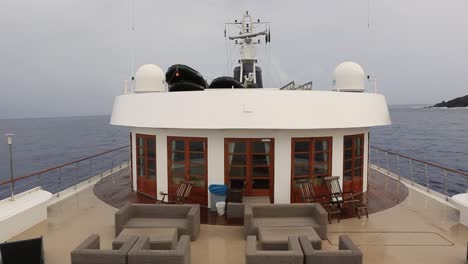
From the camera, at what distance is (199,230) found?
776cm

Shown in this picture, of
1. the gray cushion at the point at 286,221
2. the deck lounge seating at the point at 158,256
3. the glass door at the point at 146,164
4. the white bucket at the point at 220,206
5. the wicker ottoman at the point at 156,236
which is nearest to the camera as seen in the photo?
the deck lounge seating at the point at 158,256

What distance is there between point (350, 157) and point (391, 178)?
4.09m

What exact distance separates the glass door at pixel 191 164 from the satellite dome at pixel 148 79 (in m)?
2.54

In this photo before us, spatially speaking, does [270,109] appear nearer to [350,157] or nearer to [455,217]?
[350,157]

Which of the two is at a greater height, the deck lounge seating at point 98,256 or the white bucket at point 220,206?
the deck lounge seating at point 98,256

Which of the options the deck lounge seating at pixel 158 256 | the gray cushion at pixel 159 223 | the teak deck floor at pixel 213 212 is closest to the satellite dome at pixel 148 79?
the teak deck floor at pixel 213 212

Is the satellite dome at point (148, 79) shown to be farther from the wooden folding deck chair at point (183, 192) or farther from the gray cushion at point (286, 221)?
the gray cushion at point (286, 221)

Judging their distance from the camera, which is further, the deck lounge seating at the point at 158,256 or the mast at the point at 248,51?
the mast at the point at 248,51

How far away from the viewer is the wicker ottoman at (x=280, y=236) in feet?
20.4

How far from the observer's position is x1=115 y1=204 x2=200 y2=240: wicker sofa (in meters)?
7.21

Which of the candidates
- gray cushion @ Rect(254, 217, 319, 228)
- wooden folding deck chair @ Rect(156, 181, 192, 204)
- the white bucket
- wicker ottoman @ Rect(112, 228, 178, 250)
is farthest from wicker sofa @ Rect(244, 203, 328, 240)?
wooden folding deck chair @ Rect(156, 181, 192, 204)

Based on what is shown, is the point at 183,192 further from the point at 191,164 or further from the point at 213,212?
the point at 213,212

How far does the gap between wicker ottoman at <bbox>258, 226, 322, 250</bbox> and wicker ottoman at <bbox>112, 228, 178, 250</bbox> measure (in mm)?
1713

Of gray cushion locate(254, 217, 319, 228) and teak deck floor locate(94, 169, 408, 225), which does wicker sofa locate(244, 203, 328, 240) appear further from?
teak deck floor locate(94, 169, 408, 225)
